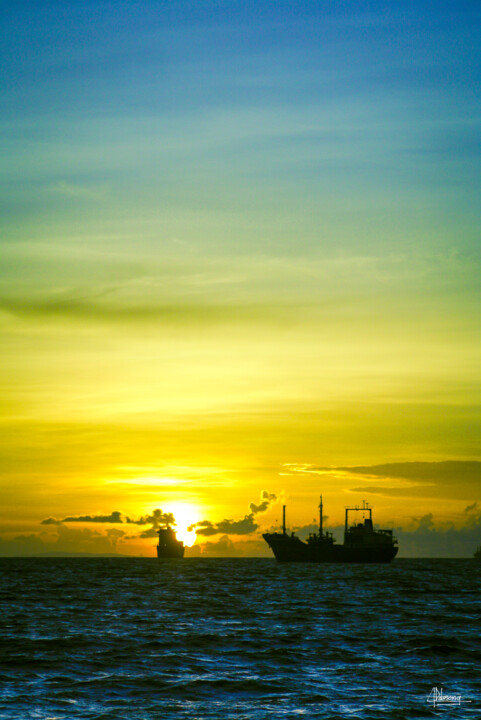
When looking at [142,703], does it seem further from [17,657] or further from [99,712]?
[17,657]

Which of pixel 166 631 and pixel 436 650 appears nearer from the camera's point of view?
pixel 436 650

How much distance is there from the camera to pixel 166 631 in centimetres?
4528

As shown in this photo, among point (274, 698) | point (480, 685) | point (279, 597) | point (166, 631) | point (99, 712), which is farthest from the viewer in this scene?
point (279, 597)

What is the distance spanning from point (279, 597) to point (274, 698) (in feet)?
174

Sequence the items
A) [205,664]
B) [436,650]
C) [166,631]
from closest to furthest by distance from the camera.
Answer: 1. [205,664]
2. [436,650]
3. [166,631]

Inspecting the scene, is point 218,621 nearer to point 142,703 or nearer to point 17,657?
point 17,657

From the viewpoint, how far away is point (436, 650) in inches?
1485

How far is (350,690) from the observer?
Answer: 27469 millimetres

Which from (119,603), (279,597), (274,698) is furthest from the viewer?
(279,597)

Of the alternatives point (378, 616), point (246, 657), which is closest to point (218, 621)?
point (378, 616)

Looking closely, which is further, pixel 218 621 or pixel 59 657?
pixel 218 621

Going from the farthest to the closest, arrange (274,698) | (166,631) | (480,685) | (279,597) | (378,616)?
(279,597) → (378,616) → (166,631) → (480,685) → (274,698)

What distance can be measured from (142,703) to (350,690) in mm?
6716

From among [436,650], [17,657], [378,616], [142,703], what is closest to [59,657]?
[17,657]
